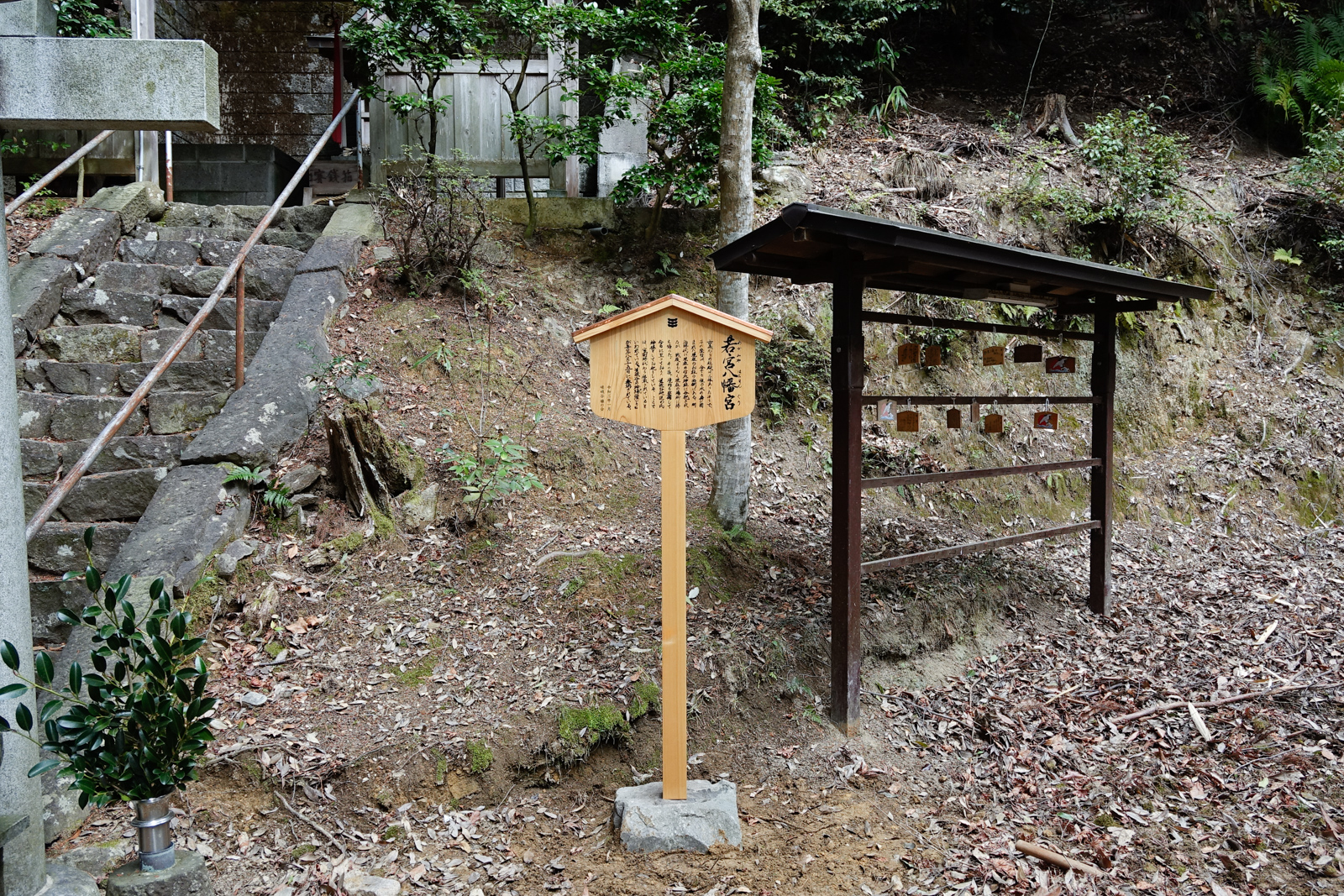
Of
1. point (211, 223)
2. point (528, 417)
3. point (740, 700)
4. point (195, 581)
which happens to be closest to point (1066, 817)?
point (740, 700)

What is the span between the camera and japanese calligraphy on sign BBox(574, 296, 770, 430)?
3529 millimetres

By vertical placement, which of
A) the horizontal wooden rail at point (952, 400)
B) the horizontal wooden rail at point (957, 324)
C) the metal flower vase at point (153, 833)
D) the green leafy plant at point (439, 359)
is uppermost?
the horizontal wooden rail at point (957, 324)

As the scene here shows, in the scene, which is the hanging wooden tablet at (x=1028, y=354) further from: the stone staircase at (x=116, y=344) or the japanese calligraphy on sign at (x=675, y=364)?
the stone staircase at (x=116, y=344)

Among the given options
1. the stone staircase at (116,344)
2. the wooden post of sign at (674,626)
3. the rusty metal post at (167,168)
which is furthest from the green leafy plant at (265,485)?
the rusty metal post at (167,168)

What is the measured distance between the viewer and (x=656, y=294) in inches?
301

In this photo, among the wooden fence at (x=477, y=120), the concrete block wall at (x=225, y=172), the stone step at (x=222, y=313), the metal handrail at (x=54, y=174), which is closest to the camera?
the stone step at (x=222, y=313)

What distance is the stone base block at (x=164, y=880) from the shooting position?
8.78ft

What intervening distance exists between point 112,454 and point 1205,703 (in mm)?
7403

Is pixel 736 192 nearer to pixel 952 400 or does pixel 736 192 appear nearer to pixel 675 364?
pixel 952 400

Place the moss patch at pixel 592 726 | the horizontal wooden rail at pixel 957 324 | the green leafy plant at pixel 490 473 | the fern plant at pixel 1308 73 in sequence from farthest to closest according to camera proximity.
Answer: the fern plant at pixel 1308 73 < the green leafy plant at pixel 490 473 < the horizontal wooden rail at pixel 957 324 < the moss patch at pixel 592 726

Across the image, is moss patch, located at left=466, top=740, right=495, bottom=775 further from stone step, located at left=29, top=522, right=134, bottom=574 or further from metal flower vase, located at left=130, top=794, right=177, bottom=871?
stone step, located at left=29, top=522, right=134, bottom=574

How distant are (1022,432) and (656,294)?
4076 millimetres

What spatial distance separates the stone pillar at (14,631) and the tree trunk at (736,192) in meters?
3.79

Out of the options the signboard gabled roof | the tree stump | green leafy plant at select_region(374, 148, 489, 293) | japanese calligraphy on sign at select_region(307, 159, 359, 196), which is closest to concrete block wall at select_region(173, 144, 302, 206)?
japanese calligraphy on sign at select_region(307, 159, 359, 196)
